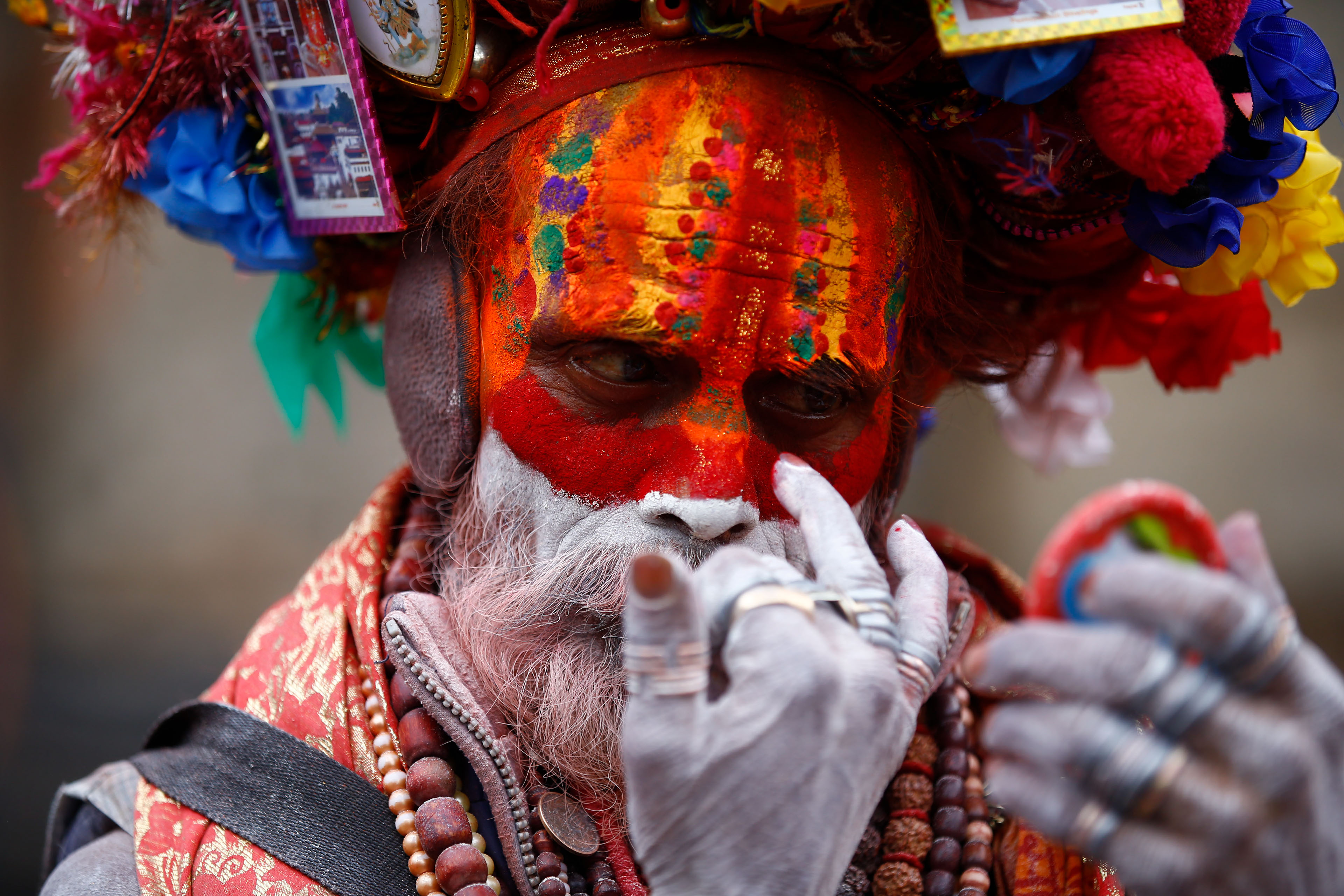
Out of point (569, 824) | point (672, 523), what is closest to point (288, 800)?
point (569, 824)

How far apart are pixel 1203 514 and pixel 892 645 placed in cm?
33

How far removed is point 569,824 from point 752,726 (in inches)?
22.6

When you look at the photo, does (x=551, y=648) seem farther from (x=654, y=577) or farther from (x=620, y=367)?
(x=654, y=577)

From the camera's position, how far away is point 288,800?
4.79 ft

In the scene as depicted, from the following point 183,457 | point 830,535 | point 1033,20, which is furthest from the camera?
point 183,457

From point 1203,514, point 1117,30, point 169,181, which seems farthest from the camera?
point 169,181

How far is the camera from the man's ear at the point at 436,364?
1.61 metres

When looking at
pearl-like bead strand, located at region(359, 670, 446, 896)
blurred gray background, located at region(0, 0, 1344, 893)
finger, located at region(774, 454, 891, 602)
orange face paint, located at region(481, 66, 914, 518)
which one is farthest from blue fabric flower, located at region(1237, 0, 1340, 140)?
blurred gray background, located at region(0, 0, 1344, 893)

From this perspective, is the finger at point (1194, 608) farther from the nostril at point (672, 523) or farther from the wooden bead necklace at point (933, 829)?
the wooden bead necklace at point (933, 829)

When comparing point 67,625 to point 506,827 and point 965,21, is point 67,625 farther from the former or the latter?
point 965,21

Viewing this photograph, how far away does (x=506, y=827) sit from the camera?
4.72 ft

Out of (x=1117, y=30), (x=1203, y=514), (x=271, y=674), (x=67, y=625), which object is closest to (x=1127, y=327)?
(x=1117, y=30)

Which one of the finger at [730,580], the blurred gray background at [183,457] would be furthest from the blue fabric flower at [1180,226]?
the blurred gray background at [183,457]

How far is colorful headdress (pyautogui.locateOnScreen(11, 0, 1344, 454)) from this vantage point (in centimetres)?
137
